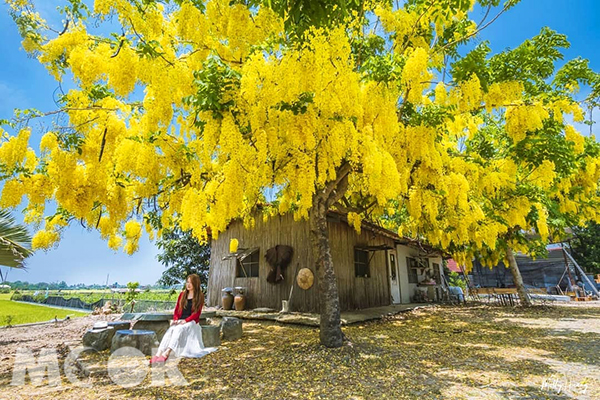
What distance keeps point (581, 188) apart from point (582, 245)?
47.1ft

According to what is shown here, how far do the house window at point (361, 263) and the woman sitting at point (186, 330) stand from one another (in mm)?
6288

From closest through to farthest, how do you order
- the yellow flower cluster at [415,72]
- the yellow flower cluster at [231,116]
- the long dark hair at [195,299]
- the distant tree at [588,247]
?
1. the yellow flower cluster at [231,116]
2. the yellow flower cluster at [415,72]
3. the long dark hair at [195,299]
4. the distant tree at [588,247]

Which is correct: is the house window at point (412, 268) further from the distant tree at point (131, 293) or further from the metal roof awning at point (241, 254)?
the distant tree at point (131, 293)

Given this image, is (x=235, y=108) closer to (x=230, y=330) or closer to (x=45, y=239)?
(x=230, y=330)

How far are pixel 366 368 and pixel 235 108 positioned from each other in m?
3.40

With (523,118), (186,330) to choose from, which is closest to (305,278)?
(186,330)

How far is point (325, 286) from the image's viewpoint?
15.4ft

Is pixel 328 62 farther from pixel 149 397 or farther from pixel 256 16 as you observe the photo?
pixel 149 397

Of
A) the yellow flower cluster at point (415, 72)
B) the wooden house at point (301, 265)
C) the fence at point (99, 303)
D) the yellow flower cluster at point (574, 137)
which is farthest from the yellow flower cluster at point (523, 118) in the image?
the fence at point (99, 303)

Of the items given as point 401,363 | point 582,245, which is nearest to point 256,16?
point 401,363

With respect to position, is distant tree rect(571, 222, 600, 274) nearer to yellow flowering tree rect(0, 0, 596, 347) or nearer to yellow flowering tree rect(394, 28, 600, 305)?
yellow flowering tree rect(394, 28, 600, 305)

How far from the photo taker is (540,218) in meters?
8.41

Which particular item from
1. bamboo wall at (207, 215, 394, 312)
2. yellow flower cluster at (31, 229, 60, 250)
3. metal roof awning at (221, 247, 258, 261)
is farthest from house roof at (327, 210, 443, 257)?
yellow flower cluster at (31, 229, 60, 250)

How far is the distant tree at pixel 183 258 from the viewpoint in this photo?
1633 cm
